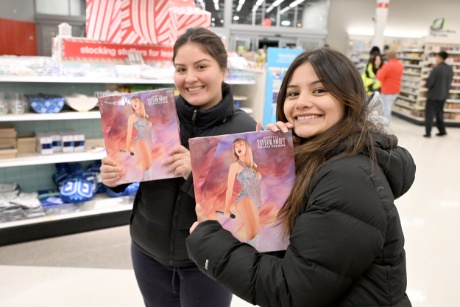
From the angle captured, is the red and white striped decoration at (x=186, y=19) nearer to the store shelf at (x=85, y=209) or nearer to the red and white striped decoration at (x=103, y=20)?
the red and white striped decoration at (x=103, y=20)

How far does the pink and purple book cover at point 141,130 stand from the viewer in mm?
1411

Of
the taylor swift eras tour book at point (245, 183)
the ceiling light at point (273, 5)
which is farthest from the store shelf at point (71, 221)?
the ceiling light at point (273, 5)

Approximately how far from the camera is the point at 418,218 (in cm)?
436

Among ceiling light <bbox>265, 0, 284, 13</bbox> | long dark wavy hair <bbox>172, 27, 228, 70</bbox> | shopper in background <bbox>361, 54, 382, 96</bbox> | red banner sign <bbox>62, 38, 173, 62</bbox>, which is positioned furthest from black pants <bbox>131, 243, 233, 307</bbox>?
ceiling light <bbox>265, 0, 284, 13</bbox>

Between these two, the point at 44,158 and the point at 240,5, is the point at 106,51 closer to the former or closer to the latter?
the point at 44,158

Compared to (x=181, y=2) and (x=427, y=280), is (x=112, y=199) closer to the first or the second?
(x=181, y=2)

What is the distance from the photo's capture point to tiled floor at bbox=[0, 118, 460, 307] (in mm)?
2777

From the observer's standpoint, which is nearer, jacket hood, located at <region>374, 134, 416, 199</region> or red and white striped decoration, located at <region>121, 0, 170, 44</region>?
jacket hood, located at <region>374, 134, 416, 199</region>

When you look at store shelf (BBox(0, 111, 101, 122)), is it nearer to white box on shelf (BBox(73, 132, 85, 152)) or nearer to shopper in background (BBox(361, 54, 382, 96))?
white box on shelf (BBox(73, 132, 85, 152))

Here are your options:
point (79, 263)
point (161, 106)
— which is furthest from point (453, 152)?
point (161, 106)

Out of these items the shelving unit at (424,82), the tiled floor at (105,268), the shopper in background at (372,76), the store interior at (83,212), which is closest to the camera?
the tiled floor at (105,268)

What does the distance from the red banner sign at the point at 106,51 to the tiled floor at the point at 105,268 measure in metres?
1.65

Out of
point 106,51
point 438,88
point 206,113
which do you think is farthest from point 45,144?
point 438,88

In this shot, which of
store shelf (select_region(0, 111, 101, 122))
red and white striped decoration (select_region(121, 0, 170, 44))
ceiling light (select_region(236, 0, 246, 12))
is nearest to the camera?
store shelf (select_region(0, 111, 101, 122))
